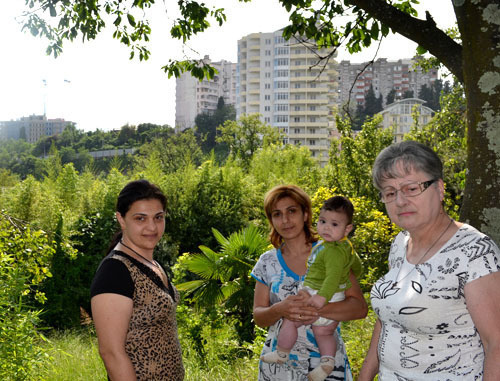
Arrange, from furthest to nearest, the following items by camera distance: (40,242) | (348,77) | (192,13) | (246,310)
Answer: (348,77) → (246,310) → (192,13) → (40,242)

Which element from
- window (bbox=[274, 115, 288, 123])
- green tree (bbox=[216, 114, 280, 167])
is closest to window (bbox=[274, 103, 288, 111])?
window (bbox=[274, 115, 288, 123])

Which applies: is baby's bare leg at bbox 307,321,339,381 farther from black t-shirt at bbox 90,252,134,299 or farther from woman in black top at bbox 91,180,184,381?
black t-shirt at bbox 90,252,134,299

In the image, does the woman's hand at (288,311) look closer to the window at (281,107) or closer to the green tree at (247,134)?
the green tree at (247,134)

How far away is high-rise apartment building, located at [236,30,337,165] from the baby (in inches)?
3479

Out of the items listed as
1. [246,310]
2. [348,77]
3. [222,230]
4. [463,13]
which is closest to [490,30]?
[463,13]

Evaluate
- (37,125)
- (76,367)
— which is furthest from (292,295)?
(37,125)

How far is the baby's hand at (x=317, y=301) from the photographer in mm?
2816

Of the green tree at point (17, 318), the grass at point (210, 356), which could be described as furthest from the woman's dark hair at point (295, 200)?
the green tree at point (17, 318)

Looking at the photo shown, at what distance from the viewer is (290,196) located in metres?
3.24

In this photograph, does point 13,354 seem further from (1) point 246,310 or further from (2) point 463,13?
(2) point 463,13

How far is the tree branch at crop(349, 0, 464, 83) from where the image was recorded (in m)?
3.19

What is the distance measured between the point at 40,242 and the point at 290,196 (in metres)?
3.22

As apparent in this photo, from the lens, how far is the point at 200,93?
130 m

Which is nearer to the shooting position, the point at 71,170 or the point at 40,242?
the point at 40,242
